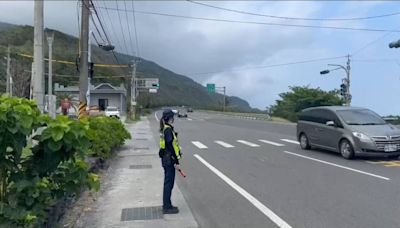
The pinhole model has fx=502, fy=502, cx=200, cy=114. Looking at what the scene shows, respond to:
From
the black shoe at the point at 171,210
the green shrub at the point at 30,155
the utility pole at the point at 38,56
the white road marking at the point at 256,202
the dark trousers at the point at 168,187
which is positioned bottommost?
the black shoe at the point at 171,210

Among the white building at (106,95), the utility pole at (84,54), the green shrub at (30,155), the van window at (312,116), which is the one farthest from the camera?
the white building at (106,95)

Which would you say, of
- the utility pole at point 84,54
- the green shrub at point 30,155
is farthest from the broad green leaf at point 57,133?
the utility pole at point 84,54

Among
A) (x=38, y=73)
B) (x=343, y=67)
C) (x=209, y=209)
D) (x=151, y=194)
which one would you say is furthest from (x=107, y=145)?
(x=343, y=67)

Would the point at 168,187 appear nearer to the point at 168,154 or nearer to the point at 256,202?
the point at 168,154

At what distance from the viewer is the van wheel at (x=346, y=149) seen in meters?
15.7

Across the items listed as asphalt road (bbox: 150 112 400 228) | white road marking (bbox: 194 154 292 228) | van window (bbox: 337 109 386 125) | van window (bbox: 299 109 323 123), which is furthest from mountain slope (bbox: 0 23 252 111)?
white road marking (bbox: 194 154 292 228)

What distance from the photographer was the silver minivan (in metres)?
15.4

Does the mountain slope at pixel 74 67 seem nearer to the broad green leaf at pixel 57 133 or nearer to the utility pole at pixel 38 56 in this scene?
the utility pole at pixel 38 56

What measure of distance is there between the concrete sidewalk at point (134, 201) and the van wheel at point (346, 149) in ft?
19.5

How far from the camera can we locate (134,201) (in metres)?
9.43

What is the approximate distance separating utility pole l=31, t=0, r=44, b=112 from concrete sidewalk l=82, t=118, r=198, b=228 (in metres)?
2.50

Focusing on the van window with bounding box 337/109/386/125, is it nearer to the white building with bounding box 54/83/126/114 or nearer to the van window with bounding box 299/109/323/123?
the van window with bounding box 299/109/323/123

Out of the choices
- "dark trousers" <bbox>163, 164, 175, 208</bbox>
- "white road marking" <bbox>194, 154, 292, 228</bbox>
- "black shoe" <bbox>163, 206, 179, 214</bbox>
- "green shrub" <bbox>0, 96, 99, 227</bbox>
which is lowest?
"black shoe" <bbox>163, 206, 179, 214</bbox>

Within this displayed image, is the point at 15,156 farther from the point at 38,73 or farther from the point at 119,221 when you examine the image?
the point at 38,73
